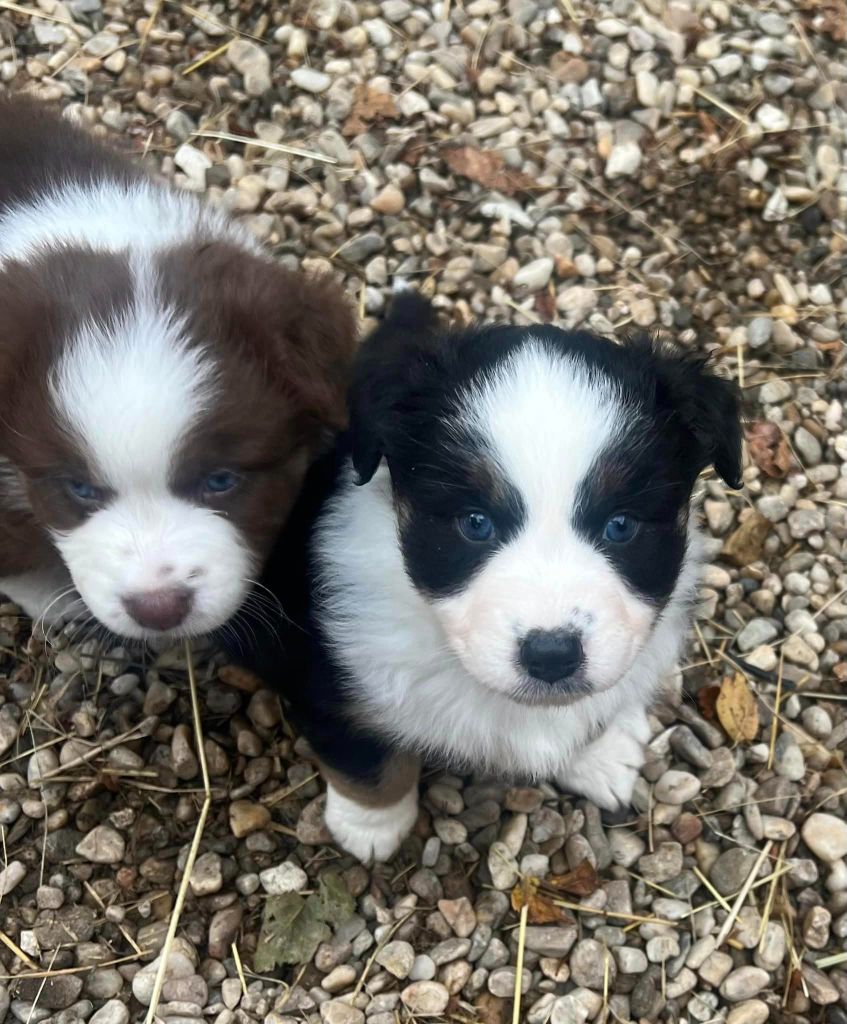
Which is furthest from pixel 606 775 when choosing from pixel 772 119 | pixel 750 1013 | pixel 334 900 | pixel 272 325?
pixel 772 119

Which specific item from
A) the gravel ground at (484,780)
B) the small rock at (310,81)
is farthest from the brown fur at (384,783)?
the small rock at (310,81)

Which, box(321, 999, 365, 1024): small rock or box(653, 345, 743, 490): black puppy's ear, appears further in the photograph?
box(321, 999, 365, 1024): small rock

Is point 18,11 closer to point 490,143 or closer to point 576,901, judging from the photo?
point 490,143

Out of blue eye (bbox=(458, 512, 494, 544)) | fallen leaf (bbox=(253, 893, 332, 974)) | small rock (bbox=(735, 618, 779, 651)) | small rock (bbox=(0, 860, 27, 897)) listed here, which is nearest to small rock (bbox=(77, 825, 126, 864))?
small rock (bbox=(0, 860, 27, 897))

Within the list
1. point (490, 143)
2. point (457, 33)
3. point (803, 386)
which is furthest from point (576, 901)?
point (457, 33)

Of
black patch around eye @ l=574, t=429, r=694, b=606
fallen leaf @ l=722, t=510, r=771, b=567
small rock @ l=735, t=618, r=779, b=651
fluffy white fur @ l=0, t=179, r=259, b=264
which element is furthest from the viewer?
fallen leaf @ l=722, t=510, r=771, b=567

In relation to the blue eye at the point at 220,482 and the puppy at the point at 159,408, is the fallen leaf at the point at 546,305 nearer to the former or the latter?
the puppy at the point at 159,408

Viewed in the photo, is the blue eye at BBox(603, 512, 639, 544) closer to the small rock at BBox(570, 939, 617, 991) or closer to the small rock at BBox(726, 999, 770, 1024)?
the small rock at BBox(570, 939, 617, 991)

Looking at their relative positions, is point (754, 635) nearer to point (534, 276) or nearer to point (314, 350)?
point (534, 276)
